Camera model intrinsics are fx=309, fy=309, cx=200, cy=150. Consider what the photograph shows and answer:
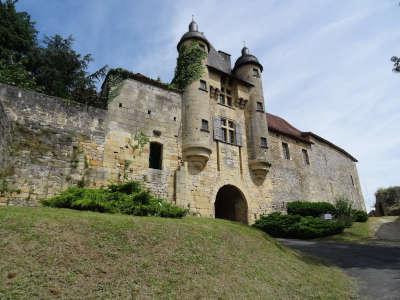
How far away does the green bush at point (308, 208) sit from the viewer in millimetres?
18947

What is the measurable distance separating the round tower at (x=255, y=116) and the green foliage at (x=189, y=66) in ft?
12.3

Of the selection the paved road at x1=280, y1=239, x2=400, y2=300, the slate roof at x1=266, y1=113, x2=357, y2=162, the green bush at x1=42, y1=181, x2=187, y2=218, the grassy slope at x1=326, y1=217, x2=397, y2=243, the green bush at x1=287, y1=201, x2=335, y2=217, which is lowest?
the paved road at x1=280, y1=239, x2=400, y2=300

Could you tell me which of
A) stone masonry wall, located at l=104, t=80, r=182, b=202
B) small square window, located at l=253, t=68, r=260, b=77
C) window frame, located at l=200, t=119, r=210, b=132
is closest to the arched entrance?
window frame, located at l=200, t=119, r=210, b=132

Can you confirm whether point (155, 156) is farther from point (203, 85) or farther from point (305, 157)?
point (305, 157)

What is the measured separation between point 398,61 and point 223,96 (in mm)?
9170

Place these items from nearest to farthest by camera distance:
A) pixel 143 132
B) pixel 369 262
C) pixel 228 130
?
pixel 369 262 < pixel 143 132 < pixel 228 130

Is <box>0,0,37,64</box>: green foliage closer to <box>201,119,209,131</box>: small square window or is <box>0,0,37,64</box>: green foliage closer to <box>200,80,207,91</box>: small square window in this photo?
<box>200,80,207,91</box>: small square window

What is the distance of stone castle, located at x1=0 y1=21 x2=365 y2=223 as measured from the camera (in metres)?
11.4

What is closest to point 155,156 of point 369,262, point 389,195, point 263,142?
point 263,142

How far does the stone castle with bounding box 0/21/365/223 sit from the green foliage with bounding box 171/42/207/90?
13.7 inches

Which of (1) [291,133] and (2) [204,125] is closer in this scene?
(2) [204,125]

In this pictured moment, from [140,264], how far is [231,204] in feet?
39.9

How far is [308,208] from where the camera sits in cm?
1934

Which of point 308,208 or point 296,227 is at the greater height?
point 308,208
